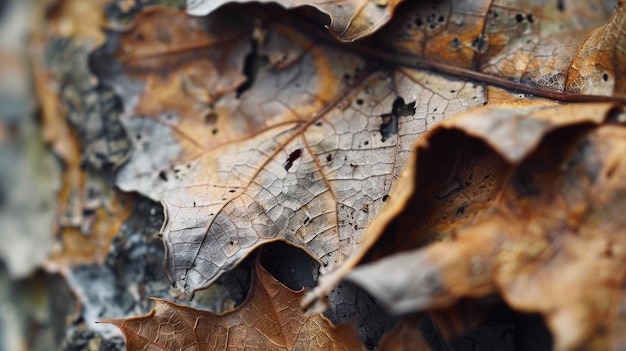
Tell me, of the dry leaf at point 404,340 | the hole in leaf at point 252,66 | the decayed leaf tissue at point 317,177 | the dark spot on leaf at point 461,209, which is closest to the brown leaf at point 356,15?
the decayed leaf tissue at point 317,177

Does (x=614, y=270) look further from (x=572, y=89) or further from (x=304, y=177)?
(x=304, y=177)

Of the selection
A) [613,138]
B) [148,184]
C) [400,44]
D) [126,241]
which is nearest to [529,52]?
[400,44]

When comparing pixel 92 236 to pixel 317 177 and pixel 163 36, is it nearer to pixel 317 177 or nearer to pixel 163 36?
pixel 163 36

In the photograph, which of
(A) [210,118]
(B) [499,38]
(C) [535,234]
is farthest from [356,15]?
(C) [535,234]

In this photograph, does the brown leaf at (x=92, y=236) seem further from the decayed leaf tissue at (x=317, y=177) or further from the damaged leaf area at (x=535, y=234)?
the damaged leaf area at (x=535, y=234)

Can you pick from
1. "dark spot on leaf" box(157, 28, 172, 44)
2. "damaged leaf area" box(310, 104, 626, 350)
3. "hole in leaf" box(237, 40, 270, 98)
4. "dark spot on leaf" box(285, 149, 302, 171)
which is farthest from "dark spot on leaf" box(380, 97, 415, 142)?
"dark spot on leaf" box(157, 28, 172, 44)
